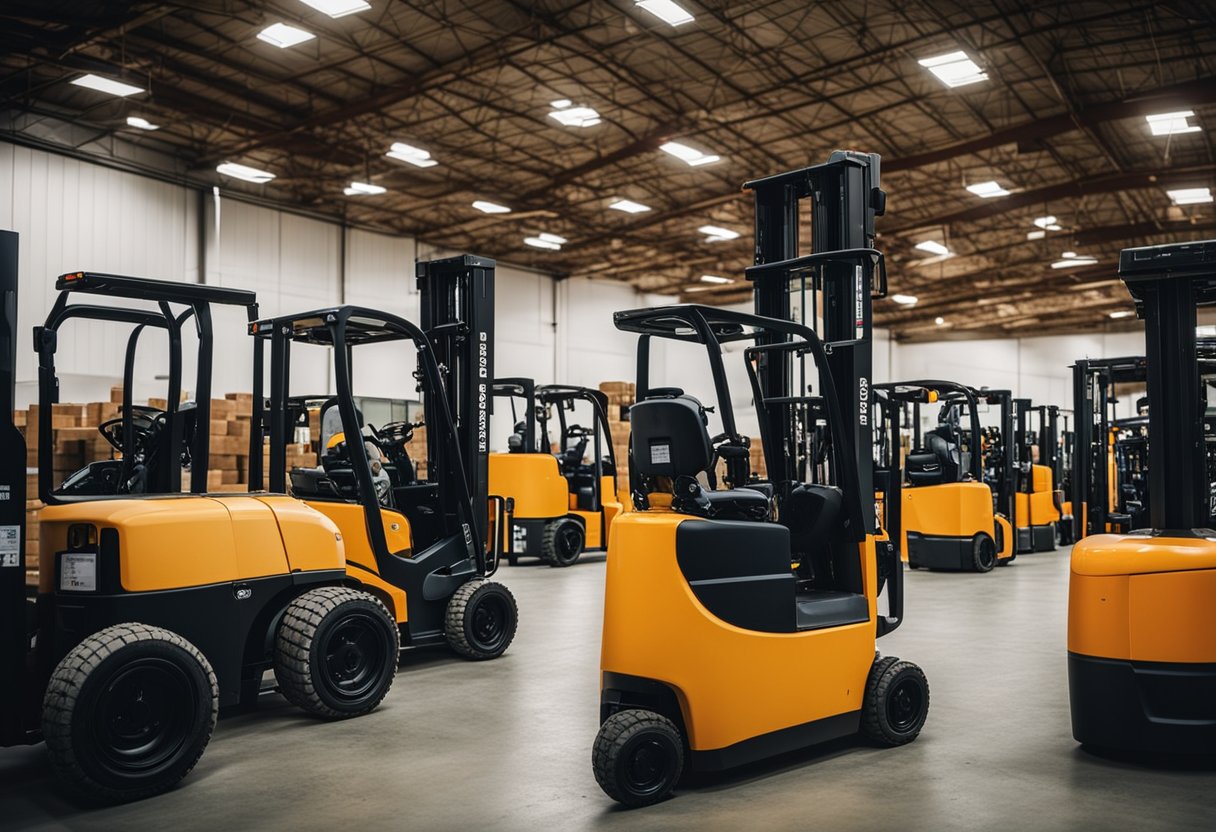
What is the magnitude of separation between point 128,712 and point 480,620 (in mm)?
3322

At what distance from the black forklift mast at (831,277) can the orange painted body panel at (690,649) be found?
96 cm

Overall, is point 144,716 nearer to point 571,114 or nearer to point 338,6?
point 338,6

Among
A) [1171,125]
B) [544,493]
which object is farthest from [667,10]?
[1171,125]

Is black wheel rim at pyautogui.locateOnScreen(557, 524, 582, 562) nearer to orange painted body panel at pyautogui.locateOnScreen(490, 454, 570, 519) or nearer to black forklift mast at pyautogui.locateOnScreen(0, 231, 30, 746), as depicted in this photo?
orange painted body panel at pyautogui.locateOnScreen(490, 454, 570, 519)

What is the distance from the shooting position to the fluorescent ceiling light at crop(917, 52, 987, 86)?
15.3 meters

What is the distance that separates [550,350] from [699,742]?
2517 centimetres

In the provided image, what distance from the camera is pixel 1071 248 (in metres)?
28.1

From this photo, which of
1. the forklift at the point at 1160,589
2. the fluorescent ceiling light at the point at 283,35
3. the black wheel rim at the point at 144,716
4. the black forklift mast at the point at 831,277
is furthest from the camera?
the fluorescent ceiling light at the point at 283,35

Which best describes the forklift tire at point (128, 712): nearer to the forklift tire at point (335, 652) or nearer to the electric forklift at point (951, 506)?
the forklift tire at point (335, 652)

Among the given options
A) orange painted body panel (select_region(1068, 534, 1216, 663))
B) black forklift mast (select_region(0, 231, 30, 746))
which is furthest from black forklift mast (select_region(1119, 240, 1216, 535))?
black forklift mast (select_region(0, 231, 30, 746))

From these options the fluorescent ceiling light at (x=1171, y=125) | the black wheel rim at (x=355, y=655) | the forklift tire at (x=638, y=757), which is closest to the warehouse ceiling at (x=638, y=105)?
the fluorescent ceiling light at (x=1171, y=125)

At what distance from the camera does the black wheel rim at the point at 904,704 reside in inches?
205

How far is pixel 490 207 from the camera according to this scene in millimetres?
23297

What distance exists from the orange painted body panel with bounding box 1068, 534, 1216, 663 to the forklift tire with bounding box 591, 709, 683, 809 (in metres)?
2.13
